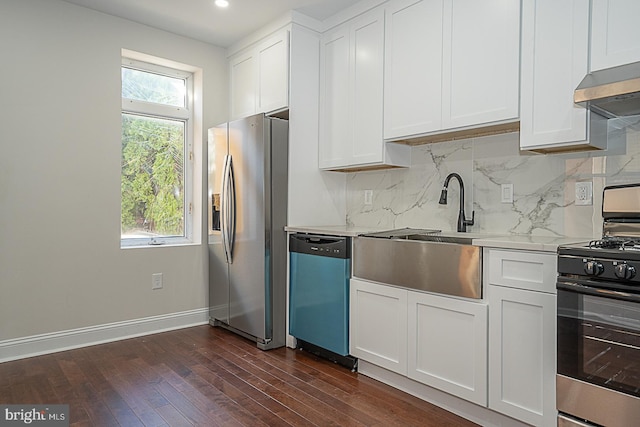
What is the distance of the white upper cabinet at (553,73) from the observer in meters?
1.92

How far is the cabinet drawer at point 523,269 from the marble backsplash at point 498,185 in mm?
555

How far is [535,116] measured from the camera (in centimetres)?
208

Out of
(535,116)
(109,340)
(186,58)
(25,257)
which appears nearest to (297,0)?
(186,58)

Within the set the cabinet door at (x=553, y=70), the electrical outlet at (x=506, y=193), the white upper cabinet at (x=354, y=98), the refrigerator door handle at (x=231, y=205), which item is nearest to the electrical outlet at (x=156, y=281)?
the refrigerator door handle at (x=231, y=205)

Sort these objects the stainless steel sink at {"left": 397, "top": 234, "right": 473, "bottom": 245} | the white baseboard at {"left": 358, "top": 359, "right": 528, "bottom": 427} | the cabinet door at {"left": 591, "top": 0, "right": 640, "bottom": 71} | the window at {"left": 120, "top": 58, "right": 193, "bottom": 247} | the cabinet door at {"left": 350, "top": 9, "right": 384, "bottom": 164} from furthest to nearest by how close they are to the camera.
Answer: the window at {"left": 120, "top": 58, "right": 193, "bottom": 247} → the cabinet door at {"left": 350, "top": 9, "right": 384, "bottom": 164} → the stainless steel sink at {"left": 397, "top": 234, "right": 473, "bottom": 245} → the white baseboard at {"left": 358, "top": 359, "right": 528, "bottom": 427} → the cabinet door at {"left": 591, "top": 0, "right": 640, "bottom": 71}

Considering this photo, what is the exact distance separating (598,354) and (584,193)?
0.93 m

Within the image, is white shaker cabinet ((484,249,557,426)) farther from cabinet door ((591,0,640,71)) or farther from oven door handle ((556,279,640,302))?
cabinet door ((591,0,640,71))

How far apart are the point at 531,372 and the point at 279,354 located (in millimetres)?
1769

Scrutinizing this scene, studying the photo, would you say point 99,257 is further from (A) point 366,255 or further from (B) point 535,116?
(B) point 535,116

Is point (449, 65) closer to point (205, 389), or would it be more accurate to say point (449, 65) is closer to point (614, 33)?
point (614, 33)

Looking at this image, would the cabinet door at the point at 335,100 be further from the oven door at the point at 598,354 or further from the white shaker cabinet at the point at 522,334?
the oven door at the point at 598,354

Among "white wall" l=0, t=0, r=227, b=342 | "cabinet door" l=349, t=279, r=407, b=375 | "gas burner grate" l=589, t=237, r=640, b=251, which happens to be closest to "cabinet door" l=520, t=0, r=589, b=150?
"gas burner grate" l=589, t=237, r=640, b=251

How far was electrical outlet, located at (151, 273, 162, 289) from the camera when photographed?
3580 millimetres

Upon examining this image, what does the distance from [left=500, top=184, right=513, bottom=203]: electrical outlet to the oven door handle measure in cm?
89
